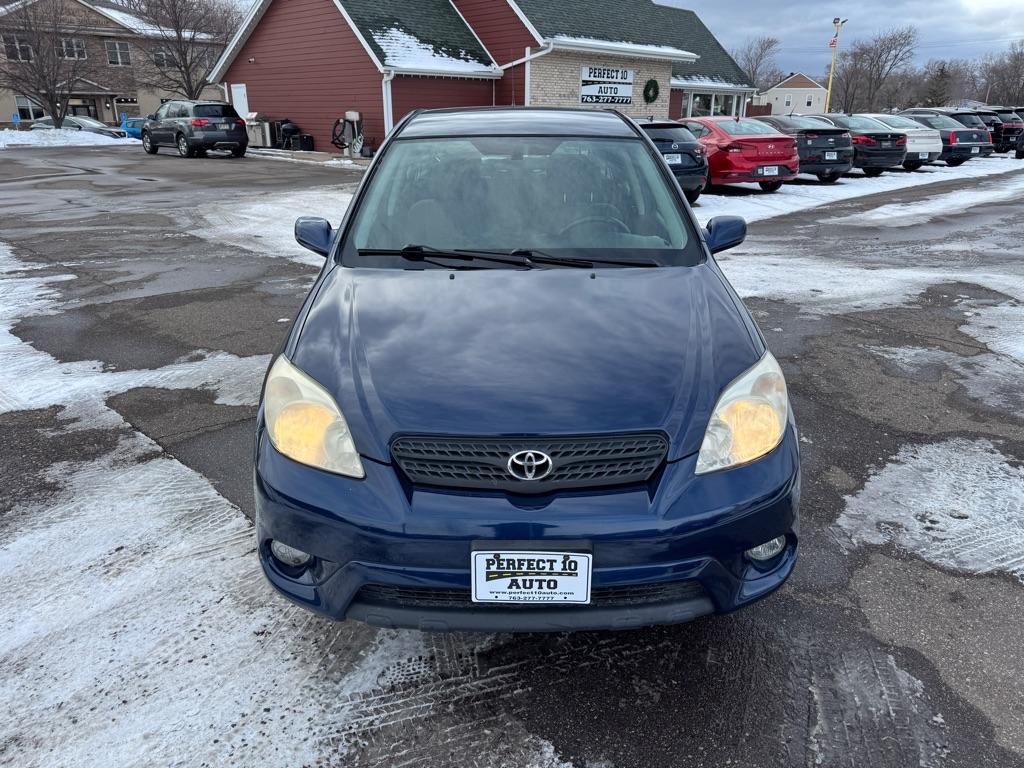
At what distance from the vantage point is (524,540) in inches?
74.7

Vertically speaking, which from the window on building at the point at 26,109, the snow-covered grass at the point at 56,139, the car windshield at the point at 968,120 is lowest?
the snow-covered grass at the point at 56,139

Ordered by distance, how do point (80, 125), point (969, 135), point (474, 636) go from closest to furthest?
1. point (474, 636)
2. point (969, 135)
3. point (80, 125)

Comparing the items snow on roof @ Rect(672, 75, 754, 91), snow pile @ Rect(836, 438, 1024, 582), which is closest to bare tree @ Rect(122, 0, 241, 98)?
snow on roof @ Rect(672, 75, 754, 91)

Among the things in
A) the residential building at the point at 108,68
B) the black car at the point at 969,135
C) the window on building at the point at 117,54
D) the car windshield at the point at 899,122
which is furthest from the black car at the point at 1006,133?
the window on building at the point at 117,54

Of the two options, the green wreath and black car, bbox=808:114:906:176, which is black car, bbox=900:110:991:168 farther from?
the green wreath

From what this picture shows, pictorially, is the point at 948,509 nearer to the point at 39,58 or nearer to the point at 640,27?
the point at 640,27

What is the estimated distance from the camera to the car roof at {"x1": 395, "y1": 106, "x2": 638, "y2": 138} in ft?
11.6

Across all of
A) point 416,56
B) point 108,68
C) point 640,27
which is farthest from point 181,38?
point 640,27

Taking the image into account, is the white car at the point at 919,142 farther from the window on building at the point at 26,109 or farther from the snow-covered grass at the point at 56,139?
the window on building at the point at 26,109

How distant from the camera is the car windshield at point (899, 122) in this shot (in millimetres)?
19103

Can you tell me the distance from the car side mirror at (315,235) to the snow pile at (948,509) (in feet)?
8.56

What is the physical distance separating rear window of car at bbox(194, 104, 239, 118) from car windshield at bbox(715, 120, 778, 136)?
624 inches

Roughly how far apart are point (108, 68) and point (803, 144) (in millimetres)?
47956

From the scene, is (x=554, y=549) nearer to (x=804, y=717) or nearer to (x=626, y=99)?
(x=804, y=717)
